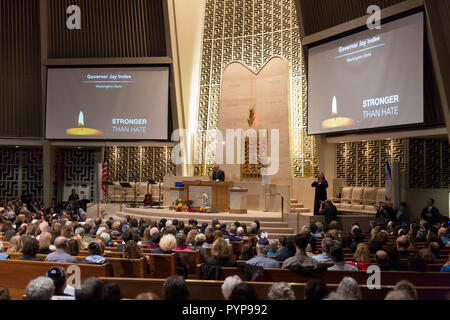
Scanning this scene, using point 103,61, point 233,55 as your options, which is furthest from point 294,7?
point 103,61

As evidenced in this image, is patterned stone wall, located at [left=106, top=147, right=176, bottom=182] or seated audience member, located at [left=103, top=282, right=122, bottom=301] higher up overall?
patterned stone wall, located at [left=106, top=147, right=176, bottom=182]

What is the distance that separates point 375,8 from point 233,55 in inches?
243

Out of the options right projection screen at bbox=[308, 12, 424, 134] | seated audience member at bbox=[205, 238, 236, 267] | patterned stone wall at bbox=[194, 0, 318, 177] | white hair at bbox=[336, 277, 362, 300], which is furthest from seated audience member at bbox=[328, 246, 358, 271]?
patterned stone wall at bbox=[194, 0, 318, 177]

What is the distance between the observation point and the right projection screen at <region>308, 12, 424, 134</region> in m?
10.5

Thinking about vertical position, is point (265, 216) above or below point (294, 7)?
below

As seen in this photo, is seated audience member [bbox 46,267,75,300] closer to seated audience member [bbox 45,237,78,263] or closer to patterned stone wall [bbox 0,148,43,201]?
seated audience member [bbox 45,237,78,263]

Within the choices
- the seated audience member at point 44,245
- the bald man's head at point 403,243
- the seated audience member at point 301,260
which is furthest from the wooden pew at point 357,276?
the seated audience member at point 44,245

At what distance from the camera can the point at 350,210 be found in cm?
1301

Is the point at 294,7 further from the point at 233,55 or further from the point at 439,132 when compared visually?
the point at 439,132

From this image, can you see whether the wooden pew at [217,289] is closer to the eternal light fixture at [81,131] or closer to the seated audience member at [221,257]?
the seated audience member at [221,257]

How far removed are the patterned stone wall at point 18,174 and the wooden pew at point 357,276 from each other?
15.9 metres

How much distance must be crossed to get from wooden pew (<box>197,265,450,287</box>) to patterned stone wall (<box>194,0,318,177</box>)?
10091 mm

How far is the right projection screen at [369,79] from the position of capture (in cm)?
1050
